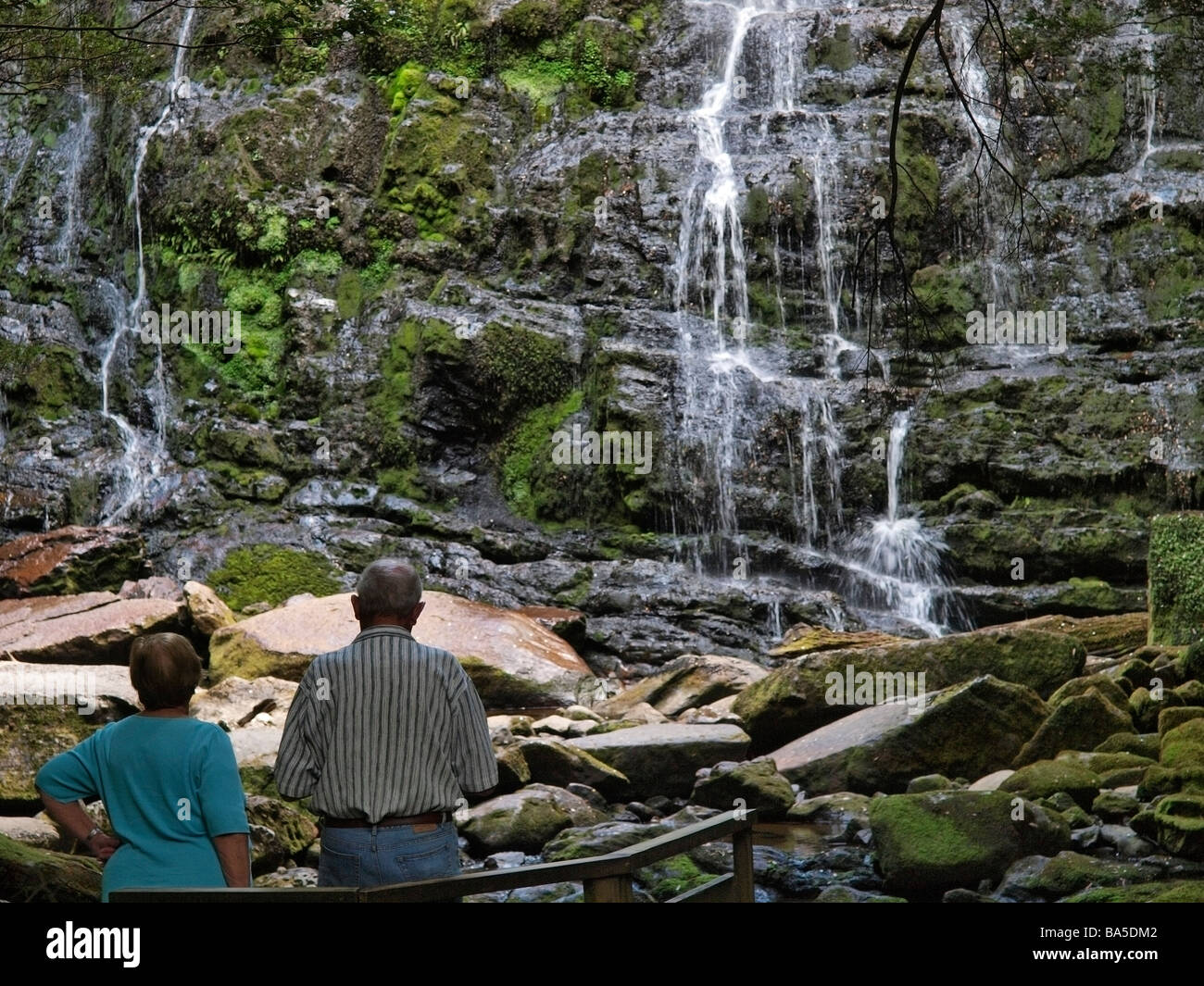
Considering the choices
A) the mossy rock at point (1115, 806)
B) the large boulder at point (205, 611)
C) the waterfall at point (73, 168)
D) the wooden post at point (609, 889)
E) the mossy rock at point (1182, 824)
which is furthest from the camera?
the waterfall at point (73, 168)

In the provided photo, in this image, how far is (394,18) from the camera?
2100 centimetres

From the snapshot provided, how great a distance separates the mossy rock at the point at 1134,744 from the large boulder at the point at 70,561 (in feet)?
35.6

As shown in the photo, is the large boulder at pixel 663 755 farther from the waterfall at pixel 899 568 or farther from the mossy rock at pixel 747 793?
the waterfall at pixel 899 568

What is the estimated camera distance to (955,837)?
6727 mm

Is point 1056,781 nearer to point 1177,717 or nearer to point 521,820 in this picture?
point 1177,717

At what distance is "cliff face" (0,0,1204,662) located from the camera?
15555 millimetres

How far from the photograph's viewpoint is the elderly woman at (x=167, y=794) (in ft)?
11.1

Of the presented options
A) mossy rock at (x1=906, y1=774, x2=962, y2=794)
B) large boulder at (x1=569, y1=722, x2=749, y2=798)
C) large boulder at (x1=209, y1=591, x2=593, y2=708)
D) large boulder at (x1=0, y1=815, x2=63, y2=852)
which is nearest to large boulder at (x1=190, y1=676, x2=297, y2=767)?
large boulder at (x1=209, y1=591, x2=593, y2=708)

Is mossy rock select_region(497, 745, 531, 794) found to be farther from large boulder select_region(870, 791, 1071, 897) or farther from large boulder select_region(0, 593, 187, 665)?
large boulder select_region(0, 593, 187, 665)

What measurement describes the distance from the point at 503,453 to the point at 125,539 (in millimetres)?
5147

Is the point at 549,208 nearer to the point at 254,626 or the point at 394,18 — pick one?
the point at 394,18

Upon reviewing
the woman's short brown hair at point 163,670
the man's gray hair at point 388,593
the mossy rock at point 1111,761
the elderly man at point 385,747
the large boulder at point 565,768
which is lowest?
the large boulder at point 565,768

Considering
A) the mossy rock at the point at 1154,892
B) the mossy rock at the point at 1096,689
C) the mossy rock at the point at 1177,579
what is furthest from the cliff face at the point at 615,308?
the mossy rock at the point at 1154,892
